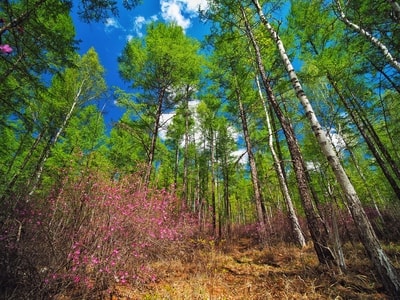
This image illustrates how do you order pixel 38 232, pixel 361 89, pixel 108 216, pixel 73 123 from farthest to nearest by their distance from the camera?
A: pixel 73 123 < pixel 361 89 < pixel 108 216 < pixel 38 232

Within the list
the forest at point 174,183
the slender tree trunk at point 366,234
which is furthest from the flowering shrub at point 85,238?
the slender tree trunk at point 366,234

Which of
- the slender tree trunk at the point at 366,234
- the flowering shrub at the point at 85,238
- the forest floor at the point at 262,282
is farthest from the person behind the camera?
the forest floor at the point at 262,282

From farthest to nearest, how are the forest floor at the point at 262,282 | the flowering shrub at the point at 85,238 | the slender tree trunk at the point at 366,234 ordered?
the forest floor at the point at 262,282
the flowering shrub at the point at 85,238
the slender tree trunk at the point at 366,234

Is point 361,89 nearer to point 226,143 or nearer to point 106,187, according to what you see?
point 226,143

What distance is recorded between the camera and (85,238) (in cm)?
316

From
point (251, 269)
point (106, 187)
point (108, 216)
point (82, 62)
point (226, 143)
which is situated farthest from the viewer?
point (226, 143)

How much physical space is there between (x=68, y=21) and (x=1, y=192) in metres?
9.04

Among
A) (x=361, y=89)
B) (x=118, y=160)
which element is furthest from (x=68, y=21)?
(x=361, y=89)

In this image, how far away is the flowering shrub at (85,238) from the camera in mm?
2699

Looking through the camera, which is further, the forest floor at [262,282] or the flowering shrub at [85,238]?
the forest floor at [262,282]

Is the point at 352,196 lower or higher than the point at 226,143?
lower

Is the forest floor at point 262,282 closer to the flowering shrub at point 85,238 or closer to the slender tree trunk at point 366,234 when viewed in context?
the slender tree trunk at point 366,234

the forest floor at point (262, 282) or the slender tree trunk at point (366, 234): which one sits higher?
the slender tree trunk at point (366, 234)

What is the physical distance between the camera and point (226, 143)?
1419cm
